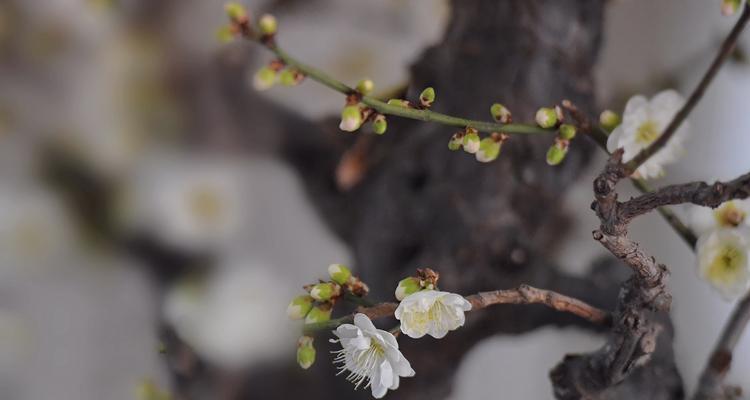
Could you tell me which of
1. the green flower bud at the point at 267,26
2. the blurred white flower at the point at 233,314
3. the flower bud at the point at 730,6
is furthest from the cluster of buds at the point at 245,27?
the blurred white flower at the point at 233,314

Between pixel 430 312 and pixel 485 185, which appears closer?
pixel 430 312

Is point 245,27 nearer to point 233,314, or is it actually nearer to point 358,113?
point 358,113

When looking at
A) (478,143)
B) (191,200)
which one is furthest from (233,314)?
(478,143)

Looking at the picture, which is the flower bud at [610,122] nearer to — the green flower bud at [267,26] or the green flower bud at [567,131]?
the green flower bud at [567,131]

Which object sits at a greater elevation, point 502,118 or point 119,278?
point 119,278

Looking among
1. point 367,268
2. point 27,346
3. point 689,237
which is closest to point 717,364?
point 689,237

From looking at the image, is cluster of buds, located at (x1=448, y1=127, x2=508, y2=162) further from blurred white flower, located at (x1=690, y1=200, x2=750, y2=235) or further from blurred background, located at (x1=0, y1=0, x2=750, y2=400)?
blurred background, located at (x1=0, y1=0, x2=750, y2=400)

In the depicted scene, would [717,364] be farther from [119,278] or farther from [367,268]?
[119,278]
